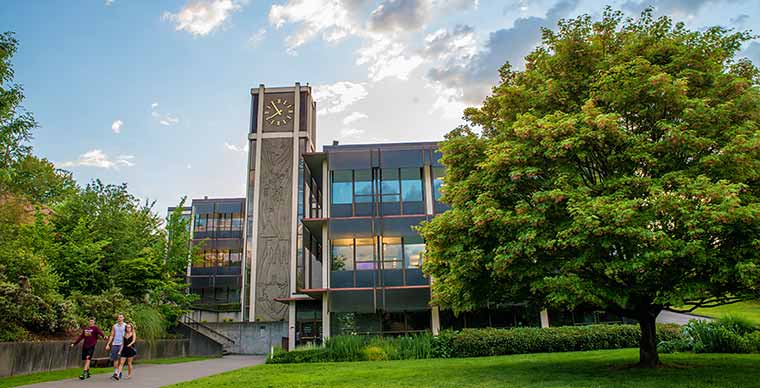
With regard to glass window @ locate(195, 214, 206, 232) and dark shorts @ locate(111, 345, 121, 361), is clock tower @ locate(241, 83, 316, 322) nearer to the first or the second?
glass window @ locate(195, 214, 206, 232)

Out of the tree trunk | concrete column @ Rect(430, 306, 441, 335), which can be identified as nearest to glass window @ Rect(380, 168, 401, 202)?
concrete column @ Rect(430, 306, 441, 335)

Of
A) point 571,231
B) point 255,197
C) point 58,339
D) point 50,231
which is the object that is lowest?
point 58,339

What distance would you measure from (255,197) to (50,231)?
55.6 feet

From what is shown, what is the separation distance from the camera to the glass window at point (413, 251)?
25875 mm

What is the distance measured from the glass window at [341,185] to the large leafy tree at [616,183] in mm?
13805

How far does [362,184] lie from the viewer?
27.4 m

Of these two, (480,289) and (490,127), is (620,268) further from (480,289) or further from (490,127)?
(490,127)

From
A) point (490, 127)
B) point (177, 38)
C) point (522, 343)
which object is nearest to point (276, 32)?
point (177, 38)

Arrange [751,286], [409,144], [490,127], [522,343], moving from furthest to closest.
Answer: [409,144] < [522,343] < [490,127] < [751,286]

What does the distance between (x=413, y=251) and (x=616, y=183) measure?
646 inches

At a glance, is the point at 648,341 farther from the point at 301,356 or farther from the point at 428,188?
the point at 428,188

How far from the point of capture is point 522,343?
68.3 feet

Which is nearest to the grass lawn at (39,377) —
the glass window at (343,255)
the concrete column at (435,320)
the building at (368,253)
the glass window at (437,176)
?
the building at (368,253)

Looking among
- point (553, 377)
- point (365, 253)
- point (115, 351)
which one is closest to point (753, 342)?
point (553, 377)
